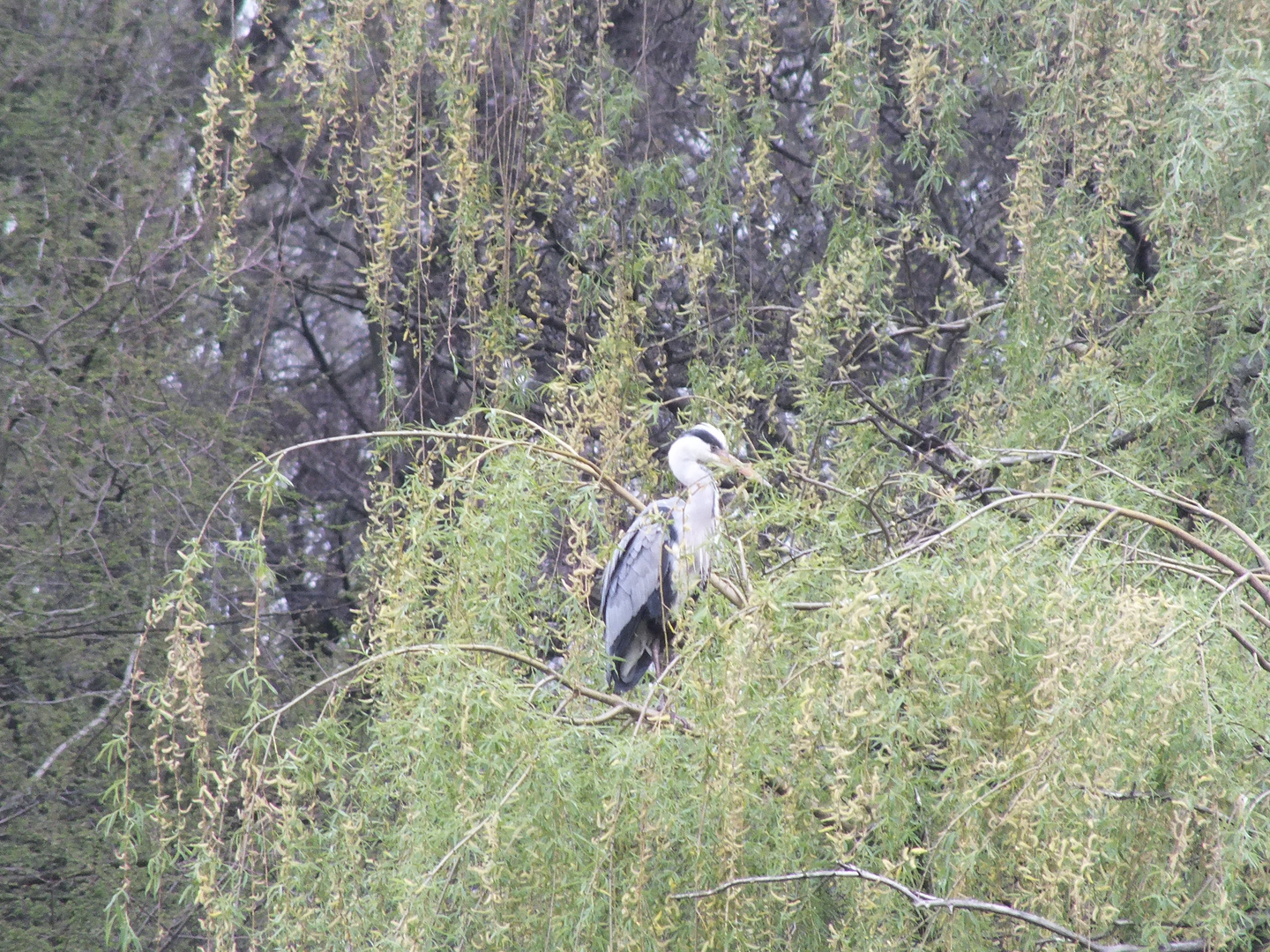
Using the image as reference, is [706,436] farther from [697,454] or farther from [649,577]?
[649,577]

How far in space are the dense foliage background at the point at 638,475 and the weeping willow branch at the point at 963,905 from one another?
0.08 ft

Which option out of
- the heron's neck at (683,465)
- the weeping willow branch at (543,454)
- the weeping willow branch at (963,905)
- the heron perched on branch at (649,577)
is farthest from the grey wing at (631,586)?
the weeping willow branch at (963,905)

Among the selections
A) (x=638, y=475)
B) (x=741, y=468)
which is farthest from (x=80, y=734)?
(x=741, y=468)

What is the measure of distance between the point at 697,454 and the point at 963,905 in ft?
7.38

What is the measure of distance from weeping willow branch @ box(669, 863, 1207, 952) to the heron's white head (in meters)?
1.90

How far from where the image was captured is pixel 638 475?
3.80 metres

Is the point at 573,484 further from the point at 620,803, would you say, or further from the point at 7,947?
the point at 7,947

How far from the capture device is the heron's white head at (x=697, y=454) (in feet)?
12.8

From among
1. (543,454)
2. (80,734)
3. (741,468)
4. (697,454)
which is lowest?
(80,734)

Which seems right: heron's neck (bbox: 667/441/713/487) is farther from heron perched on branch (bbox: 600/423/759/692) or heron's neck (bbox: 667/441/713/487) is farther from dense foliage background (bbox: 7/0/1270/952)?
dense foliage background (bbox: 7/0/1270/952)

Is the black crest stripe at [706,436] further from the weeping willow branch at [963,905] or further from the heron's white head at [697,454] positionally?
the weeping willow branch at [963,905]

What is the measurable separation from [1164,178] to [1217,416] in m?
0.62

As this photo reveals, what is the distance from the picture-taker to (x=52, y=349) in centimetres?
503

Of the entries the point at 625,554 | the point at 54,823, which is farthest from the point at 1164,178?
the point at 54,823
